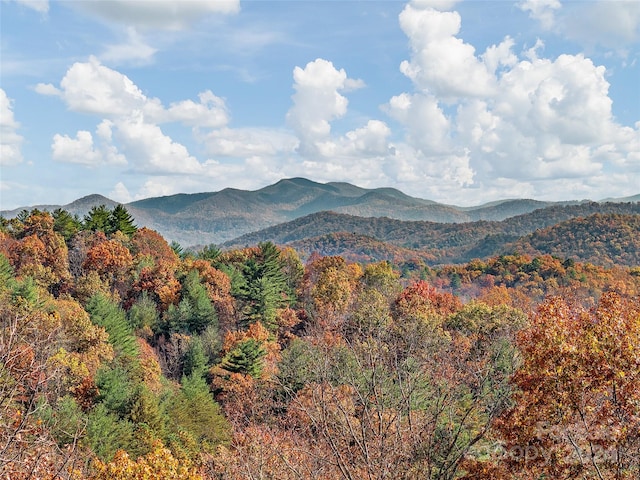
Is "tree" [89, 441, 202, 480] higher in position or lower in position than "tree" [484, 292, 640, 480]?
lower

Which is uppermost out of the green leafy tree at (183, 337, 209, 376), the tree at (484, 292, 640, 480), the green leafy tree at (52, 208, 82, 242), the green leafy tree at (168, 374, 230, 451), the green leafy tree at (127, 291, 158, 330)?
the green leafy tree at (52, 208, 82, 242)

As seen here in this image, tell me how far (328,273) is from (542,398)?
142ft

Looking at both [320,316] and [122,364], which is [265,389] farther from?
[320,316]

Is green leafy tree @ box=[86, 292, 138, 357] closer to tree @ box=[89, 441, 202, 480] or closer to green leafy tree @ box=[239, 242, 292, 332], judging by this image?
green leafy tree @ box=[239, 242, 292, 332]

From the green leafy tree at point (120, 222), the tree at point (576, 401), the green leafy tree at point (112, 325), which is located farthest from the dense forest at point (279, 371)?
the green leafy tree at point (120, 222)

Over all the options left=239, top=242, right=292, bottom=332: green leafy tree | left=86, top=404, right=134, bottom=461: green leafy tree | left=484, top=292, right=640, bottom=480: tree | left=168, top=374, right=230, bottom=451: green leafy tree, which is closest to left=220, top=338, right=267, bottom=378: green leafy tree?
left=168, top=374, right=230, bottom=451: green leafy tree

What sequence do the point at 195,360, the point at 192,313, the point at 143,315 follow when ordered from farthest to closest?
the point at 192,313, the point at 143,315, the point at 195,360

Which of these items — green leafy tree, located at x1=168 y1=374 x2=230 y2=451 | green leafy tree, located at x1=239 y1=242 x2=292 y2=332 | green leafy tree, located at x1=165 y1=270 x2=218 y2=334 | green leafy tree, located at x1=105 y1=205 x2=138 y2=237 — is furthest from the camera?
green leafy tree, located at x1=105 y1=205 x2=138 y2=237

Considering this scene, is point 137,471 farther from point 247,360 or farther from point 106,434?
point 247,360

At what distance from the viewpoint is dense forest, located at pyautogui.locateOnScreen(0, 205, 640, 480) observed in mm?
9914

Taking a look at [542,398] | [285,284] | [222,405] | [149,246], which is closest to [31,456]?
[542,398]

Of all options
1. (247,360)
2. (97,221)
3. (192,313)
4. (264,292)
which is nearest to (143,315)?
(192,313)

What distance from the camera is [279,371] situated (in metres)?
36.5

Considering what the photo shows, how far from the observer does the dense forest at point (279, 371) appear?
991 cm
